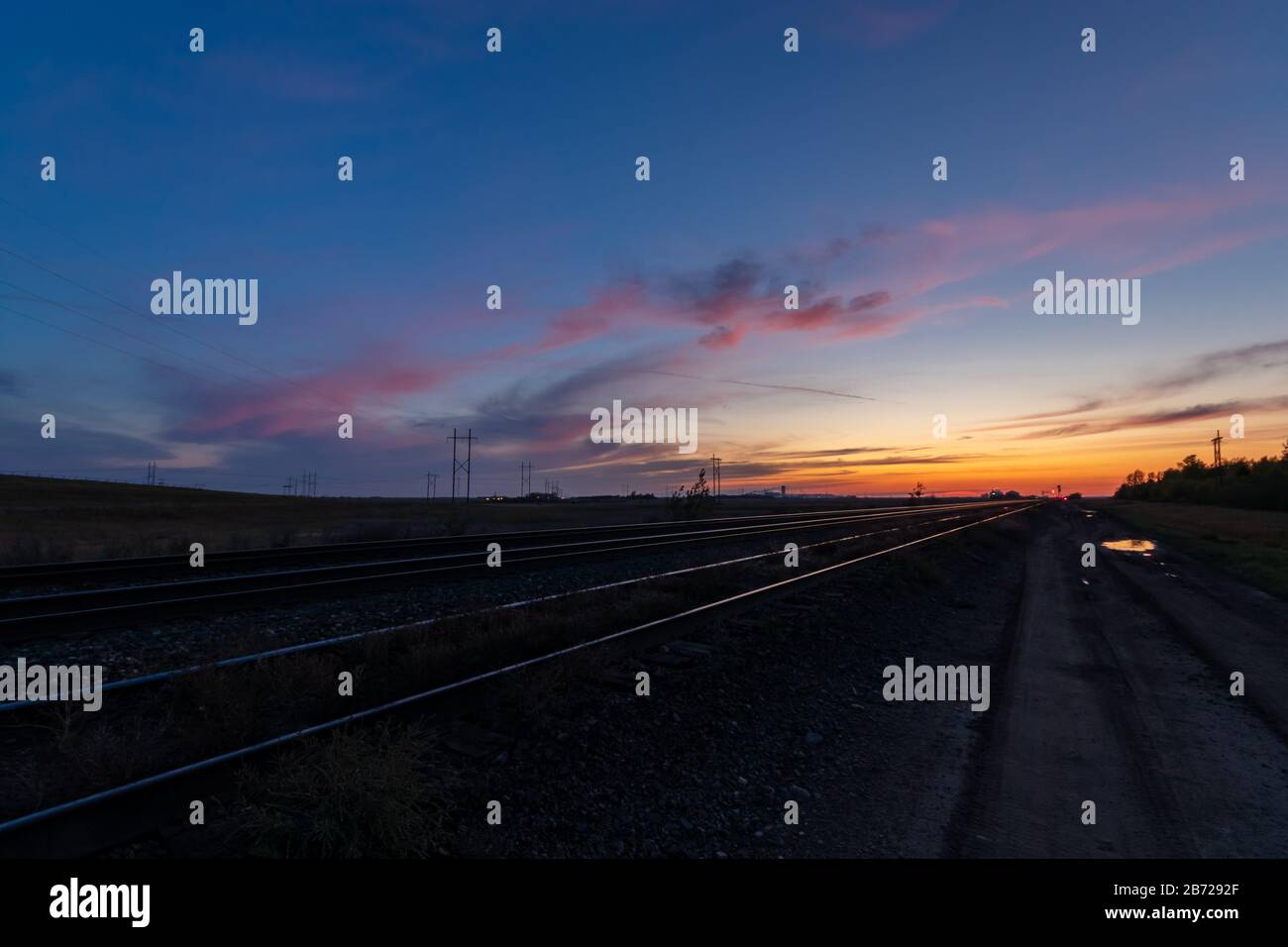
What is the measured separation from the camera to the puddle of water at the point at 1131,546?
29.8 m

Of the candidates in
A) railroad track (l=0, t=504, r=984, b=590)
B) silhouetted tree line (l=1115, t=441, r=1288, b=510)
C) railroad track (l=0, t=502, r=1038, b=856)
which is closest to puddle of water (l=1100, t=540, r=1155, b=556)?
railroad track (l=0, t=504, r=984, b=590)

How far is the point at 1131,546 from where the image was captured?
3275 cm

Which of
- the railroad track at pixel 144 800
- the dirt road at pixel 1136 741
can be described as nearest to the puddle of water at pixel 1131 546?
the dirt road at pixel 1136 741

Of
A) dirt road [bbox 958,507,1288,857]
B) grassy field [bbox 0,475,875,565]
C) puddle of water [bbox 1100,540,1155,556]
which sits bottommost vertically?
puddle of water [bbox 1100,540,1155,556]

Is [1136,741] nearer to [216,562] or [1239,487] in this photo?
[216,562]

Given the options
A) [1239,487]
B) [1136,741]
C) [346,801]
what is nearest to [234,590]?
[346,801]

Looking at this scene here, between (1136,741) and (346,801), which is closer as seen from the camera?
(346,801)

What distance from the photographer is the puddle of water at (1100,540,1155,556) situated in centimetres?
2977

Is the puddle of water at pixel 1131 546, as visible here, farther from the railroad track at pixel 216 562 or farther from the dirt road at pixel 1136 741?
the railroad track at pixel 216 562

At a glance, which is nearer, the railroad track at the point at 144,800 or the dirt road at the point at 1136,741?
the railroad track at the point at 144,800

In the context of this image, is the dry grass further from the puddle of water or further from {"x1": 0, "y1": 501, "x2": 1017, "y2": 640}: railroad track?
the puddle of water

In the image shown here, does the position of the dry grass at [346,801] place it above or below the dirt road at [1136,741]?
above
